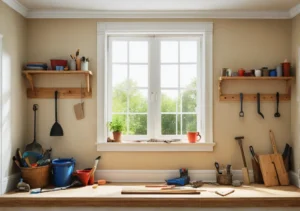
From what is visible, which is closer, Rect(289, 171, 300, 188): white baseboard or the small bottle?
the small bottle

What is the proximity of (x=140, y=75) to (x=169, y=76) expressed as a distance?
390mm

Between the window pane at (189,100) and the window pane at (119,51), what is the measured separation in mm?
938

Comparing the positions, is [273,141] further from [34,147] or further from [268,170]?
[34,147]

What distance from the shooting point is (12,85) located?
3998 mm

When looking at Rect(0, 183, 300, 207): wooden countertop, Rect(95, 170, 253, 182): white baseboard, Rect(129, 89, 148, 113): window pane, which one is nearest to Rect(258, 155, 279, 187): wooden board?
Rect(95, 170, 253, 182): white baseboard

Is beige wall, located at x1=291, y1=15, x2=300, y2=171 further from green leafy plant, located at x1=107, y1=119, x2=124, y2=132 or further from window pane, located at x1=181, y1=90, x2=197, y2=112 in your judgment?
green leafy plant, located at x1=107, y1=119, x2=124, y2=132

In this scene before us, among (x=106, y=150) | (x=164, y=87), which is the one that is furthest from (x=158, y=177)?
(x=164, y=87)

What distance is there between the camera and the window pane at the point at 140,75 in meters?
4.55

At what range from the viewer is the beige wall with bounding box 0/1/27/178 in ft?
12.5

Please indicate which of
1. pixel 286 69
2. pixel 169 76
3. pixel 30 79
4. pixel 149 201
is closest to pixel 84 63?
pixel 30 79

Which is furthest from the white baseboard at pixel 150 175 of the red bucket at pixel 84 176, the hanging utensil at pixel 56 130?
the hanging utensil at pixel 56 130

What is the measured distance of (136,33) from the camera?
446 centimetres

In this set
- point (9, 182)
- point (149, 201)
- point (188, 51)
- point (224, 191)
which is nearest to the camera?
point (149, 201)

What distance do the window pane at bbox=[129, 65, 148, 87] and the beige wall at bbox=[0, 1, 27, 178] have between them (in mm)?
1418
